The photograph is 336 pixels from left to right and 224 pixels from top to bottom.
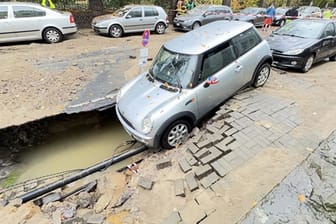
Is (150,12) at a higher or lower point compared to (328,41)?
higher

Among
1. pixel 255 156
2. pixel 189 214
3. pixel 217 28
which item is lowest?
pixel 189 214

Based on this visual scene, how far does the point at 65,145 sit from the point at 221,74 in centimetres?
426

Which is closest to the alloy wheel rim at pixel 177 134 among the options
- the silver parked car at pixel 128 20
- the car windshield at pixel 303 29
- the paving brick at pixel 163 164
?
the paving brick at pixel 163 164

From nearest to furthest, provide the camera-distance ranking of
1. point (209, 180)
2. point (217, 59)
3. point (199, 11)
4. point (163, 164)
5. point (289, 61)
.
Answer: point (209, 180), point (163, 164), point (217, 59), point (289, 61), point (199, 11)

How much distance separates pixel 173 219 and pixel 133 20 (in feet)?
37.3

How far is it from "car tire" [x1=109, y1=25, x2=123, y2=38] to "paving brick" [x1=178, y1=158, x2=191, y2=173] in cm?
978

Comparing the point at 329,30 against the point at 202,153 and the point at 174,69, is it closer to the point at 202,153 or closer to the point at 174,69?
the point at 174,69

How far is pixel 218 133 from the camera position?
4.77 m

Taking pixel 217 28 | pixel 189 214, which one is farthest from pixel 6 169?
pixel 217 28

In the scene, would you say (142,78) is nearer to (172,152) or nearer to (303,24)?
(172,152)

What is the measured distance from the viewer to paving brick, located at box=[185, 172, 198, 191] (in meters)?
3.77

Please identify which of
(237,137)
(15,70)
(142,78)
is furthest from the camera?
(15,70)

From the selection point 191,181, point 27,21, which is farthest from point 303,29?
point 27,21

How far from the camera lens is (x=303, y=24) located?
9180mm
